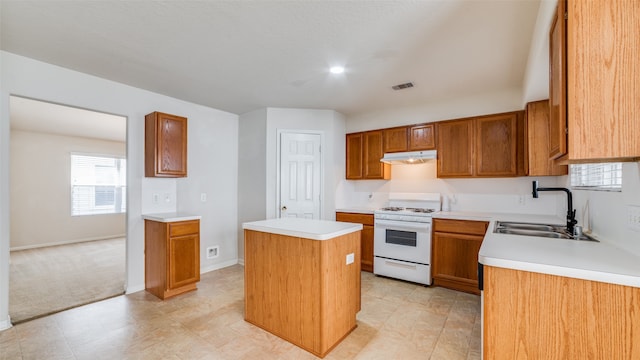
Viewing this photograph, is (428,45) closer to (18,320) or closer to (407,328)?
(407,328)

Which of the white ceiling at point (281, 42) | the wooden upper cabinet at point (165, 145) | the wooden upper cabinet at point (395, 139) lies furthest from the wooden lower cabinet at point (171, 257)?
the wooden upper cabinet at point (395, 139)

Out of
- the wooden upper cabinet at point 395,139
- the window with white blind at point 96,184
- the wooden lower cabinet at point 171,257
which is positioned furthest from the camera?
the window with white blind at point 96,184

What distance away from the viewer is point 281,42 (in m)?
2.24

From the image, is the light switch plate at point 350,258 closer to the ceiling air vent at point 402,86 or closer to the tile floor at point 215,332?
the tile floor at point 215,332

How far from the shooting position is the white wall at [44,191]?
17.0 ft

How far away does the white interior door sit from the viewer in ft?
13.3

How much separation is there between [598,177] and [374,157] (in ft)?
8.54

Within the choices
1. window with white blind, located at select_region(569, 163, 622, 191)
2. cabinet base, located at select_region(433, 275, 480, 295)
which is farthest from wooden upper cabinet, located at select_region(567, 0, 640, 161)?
cabinet base, located at select_region(433, 275, 480, 295)

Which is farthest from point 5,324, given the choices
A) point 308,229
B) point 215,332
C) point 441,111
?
point 441,111

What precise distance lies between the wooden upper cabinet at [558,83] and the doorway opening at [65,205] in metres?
4.21

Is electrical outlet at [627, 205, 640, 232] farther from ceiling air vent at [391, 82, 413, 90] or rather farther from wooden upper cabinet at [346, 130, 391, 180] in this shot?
wooden upper cabinet at [346, 130, 391, 180]

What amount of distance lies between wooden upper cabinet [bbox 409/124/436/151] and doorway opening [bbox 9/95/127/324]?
4109 millimetres

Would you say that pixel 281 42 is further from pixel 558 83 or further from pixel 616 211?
pixel 616 211

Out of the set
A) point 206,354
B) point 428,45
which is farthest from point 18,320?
point 428,45
